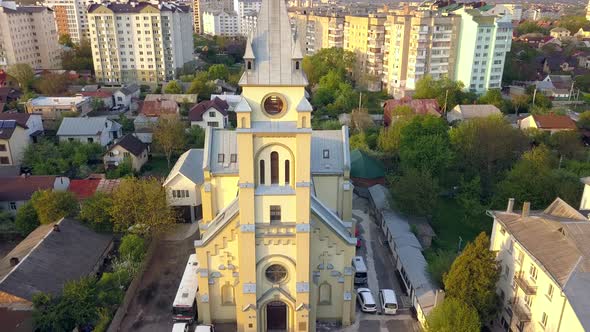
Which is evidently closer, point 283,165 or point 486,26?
point 283,165

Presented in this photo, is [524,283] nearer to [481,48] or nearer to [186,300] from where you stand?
[186,300]

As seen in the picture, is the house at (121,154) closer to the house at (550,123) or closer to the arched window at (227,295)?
the arched window at (227,295)

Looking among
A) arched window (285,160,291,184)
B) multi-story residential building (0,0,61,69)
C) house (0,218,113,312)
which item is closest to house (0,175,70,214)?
house (0,218,113,312)

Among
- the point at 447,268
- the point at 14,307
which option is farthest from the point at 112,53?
the point at 447,268

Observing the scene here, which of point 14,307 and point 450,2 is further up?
point 450,2

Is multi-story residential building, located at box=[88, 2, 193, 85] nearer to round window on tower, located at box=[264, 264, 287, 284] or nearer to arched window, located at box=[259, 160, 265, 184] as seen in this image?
arched window, located at box=[259, 160, 265, 184]

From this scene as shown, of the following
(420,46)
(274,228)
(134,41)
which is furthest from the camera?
(134,41)

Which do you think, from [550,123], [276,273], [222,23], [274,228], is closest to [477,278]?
[276,273]

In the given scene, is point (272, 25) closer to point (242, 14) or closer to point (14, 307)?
point (14, 307)
